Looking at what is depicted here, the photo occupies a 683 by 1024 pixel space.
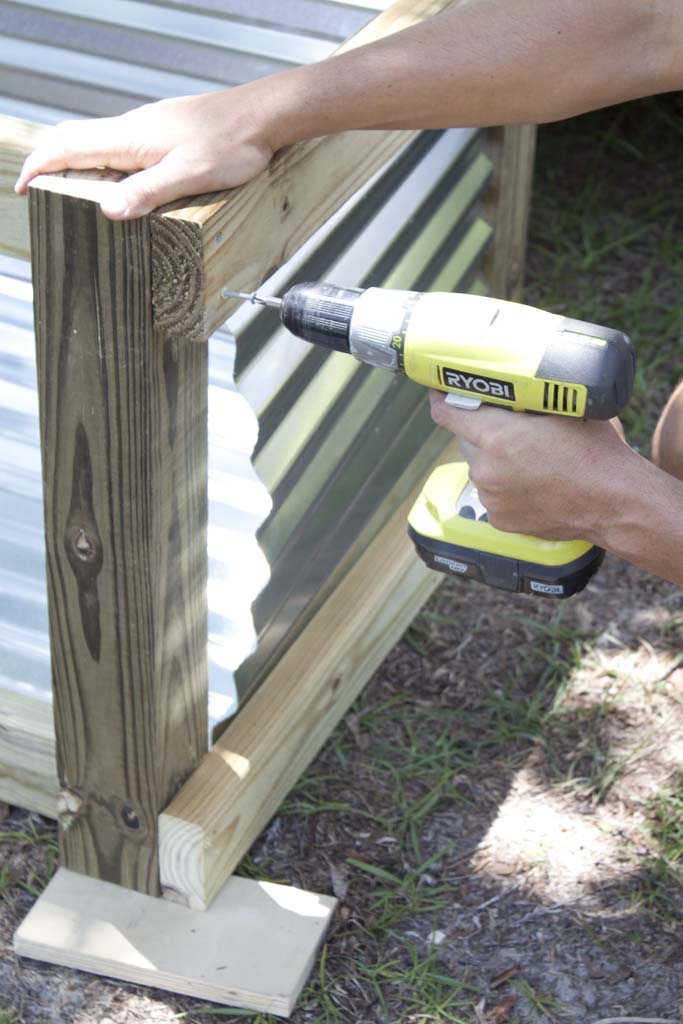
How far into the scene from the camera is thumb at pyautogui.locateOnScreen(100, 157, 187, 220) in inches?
58.9

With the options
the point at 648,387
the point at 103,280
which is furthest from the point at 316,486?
the point at 648,387

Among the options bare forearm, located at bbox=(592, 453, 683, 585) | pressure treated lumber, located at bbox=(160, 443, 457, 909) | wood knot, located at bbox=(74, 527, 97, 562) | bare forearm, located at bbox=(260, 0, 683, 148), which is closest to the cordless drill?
bare forearm, located at bbox=(592, 453, 683, 585)

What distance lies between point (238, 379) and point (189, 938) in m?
0.86

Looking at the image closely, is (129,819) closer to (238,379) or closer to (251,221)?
(238,379)

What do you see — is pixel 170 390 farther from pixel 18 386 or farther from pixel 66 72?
pixel 66 72

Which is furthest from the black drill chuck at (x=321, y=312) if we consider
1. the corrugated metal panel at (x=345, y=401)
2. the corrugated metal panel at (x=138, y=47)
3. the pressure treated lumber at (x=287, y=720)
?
the pressure treated lumber at (x=287, y=720)

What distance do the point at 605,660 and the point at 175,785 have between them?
991 millimetres

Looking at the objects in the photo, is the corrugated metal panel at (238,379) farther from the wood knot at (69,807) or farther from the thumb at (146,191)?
the thumb at (146,191)

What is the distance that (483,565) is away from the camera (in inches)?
76.0

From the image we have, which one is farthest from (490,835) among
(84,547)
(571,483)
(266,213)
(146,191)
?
(146,191)

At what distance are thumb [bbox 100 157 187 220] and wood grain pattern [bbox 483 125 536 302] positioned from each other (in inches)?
62.0

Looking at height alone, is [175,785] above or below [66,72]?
below

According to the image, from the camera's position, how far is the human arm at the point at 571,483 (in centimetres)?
170

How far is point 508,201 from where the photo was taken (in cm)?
310
